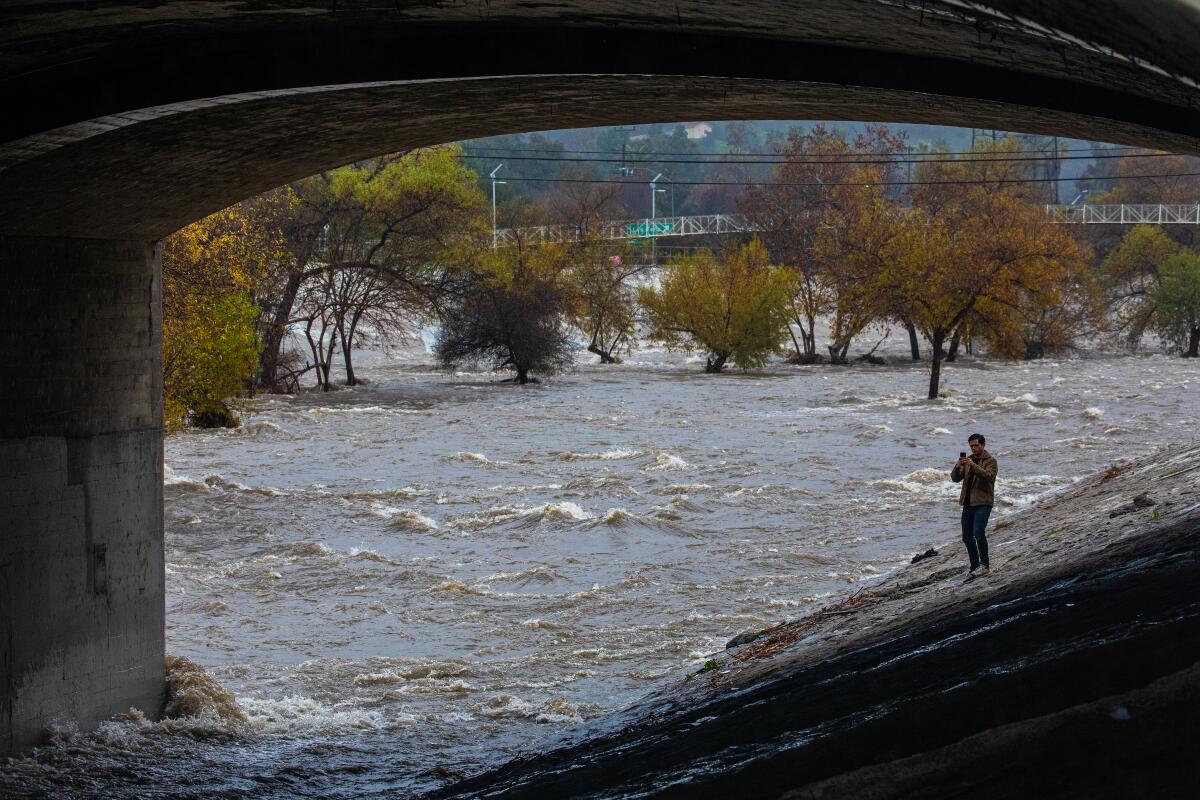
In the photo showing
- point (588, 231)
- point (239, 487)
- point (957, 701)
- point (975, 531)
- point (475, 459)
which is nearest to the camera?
point (957, 701)

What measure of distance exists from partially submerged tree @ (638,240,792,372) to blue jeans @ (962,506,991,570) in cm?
4482

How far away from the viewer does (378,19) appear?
26.8ft

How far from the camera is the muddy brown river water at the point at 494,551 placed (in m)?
11.8

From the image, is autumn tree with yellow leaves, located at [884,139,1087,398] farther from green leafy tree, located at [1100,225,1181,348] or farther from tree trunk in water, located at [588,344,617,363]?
green leafy tree, located at [1100,225,1181,348]

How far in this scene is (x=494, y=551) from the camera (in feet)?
65.6

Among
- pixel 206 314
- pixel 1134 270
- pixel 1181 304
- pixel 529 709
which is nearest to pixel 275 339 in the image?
pixel 206 314

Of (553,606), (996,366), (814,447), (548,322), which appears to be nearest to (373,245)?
(548,322)

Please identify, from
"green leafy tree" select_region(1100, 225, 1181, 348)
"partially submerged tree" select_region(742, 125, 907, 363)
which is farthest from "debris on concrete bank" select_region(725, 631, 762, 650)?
"green leafy tree" select_region(1100, 225, 1181, 348)

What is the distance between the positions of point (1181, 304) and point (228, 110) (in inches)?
2461

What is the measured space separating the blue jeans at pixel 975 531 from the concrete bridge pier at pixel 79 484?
787 centimetres

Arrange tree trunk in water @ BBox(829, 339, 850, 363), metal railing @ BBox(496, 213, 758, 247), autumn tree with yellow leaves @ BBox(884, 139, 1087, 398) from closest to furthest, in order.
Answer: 1. autumn tree with yellow leaves @ BBox(884, 139, 1087, 398)
2. metal railing @ BBox(496, 213, 758, 247)
3. tree trunk in water @ BBox(829, 339, 850, 363)

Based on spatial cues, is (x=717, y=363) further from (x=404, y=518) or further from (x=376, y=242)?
(x=404, y=518)

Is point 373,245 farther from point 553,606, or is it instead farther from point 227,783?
point 227,783

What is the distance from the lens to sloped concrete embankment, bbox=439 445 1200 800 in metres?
7.88
